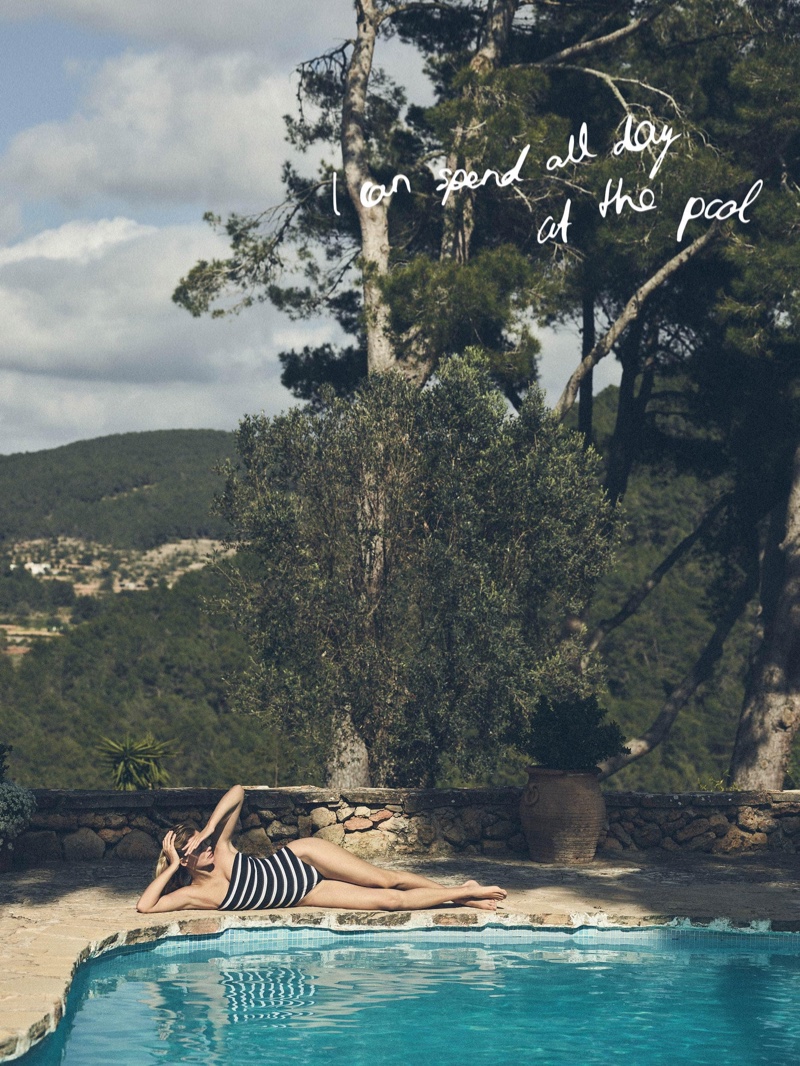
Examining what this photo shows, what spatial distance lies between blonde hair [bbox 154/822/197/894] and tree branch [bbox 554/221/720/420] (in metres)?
8.98

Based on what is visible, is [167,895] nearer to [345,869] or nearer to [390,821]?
[345,869]

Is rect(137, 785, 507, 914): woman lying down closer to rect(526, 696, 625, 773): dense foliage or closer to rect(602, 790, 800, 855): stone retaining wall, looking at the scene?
rect(526, 696, 625, 773): dense foliage

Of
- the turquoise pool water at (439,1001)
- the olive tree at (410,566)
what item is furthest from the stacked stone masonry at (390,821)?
the turquoise pool water at (439,1001)

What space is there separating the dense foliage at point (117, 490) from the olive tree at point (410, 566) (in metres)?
56.6

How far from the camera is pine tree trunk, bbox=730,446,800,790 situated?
1599 cm

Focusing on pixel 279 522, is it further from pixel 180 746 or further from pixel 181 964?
pixel 180 746

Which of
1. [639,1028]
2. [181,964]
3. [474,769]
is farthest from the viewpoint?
[474,769]

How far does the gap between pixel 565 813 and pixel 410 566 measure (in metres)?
3.00

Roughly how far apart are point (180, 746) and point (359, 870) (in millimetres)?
26544

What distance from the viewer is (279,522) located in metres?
13.0

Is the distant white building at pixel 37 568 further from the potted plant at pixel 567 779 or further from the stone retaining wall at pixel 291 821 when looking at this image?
the potted plant at pixel 567 779

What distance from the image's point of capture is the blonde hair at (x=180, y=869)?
9.16m

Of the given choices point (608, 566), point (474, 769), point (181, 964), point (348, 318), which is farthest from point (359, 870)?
point (348, 318)

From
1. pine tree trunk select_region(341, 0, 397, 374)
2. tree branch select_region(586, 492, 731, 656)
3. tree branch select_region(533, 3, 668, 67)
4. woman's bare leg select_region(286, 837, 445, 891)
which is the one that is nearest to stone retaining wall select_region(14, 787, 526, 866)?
woman's bare leg select_region(286, 837, 445, 891)
